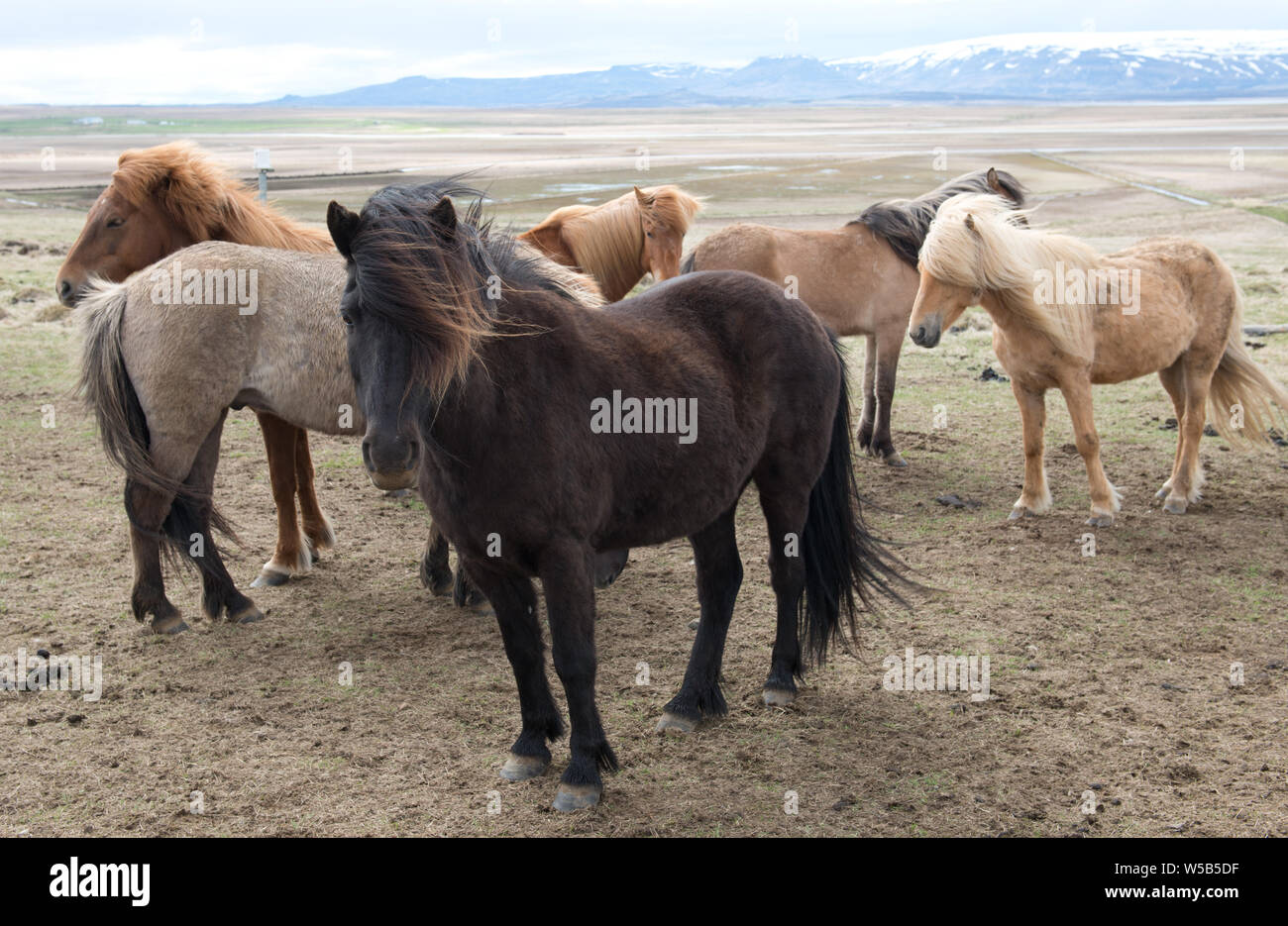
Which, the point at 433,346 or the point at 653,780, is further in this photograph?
the point at 653,780

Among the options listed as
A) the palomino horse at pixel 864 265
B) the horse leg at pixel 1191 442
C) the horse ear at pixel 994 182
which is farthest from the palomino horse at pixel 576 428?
the horse ear at pixel 994 182

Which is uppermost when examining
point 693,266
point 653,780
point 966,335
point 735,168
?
point 735,168

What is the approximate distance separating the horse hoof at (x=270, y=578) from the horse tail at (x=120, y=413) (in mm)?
865

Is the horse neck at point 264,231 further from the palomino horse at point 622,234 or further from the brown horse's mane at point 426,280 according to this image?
the brown horse's mane at point 426,280

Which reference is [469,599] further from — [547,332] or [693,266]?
[693,266]

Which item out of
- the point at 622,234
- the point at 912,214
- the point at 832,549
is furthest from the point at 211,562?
the point at 912,214

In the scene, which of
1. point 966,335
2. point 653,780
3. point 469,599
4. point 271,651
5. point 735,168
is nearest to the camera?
point 653,780

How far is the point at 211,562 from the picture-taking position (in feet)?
19.3

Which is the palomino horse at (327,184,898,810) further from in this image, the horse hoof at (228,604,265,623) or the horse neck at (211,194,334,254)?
the horse neck at (211,194,334,254)

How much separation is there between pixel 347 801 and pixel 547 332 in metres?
2.03

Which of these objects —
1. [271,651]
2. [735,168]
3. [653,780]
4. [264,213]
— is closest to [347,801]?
[653,780]

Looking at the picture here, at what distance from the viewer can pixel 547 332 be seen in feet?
13.1
